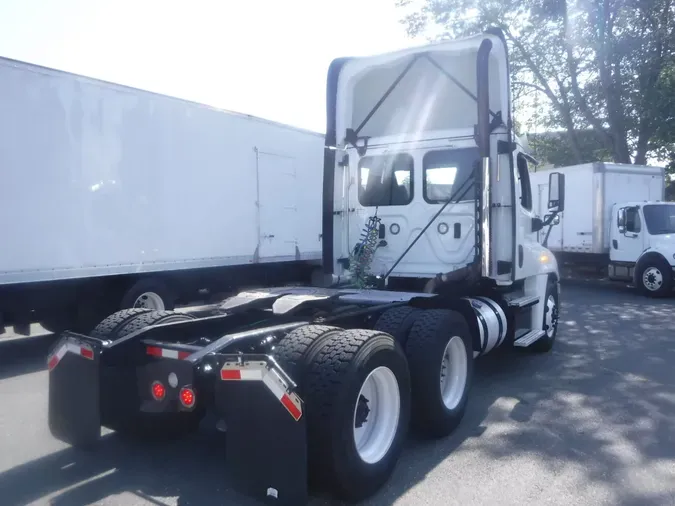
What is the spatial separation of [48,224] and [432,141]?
468cm

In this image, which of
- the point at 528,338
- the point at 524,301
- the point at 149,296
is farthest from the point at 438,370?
the point at 149,296

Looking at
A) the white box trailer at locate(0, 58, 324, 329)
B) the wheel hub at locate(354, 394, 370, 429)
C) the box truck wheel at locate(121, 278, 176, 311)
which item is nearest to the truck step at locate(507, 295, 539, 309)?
the wheel hub at locate(354, 394, 370, 429)

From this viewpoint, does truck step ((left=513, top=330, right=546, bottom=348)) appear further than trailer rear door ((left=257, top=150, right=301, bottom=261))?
No

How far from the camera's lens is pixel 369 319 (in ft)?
16.6

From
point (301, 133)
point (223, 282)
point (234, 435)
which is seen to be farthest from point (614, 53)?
point (234, 435)

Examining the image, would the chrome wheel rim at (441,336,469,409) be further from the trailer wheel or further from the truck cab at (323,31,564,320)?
the trailer wheel

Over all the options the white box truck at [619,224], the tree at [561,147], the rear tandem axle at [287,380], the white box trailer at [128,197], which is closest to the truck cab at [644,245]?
the white box truck at [619,224]

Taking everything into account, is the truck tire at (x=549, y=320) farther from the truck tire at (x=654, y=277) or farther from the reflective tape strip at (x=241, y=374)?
the truck tire at (x=654, y=277)

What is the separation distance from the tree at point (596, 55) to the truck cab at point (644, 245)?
25.7ft

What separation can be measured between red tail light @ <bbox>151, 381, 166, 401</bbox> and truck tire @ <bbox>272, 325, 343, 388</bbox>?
2.65ft

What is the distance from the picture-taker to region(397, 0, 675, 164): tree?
21203mm

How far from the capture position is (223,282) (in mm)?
10234

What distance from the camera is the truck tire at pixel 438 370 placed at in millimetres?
4453

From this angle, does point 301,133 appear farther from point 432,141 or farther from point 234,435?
point 234,435
